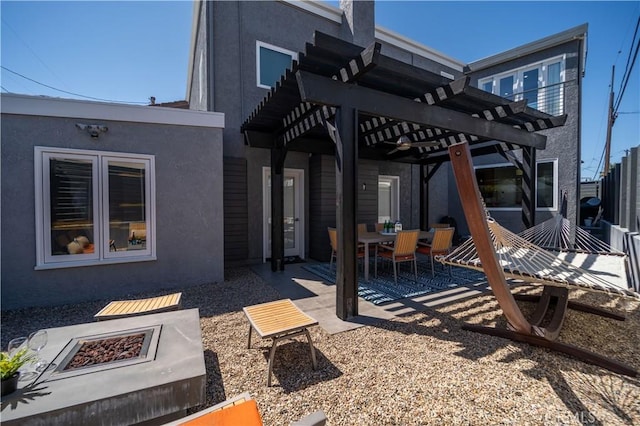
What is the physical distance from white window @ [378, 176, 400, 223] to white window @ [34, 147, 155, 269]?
628 centimetres

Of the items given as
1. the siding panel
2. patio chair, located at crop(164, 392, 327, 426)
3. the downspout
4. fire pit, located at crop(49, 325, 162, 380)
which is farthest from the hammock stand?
the downspout

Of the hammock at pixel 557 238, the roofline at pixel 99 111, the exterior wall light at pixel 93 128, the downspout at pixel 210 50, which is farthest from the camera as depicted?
the downspout at pixel 210 50

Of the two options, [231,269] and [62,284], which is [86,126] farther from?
[231,269]

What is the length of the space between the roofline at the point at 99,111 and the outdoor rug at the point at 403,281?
3.56 meters

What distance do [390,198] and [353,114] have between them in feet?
19.3

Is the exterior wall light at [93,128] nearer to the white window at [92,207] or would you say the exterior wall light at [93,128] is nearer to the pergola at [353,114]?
the white window at [92,207]

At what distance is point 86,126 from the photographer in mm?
3963

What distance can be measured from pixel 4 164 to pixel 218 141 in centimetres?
273

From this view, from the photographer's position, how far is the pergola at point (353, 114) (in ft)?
9.88

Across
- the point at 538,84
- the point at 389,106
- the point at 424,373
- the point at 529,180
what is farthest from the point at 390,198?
the point at 424,373

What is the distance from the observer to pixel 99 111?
4039 millimetres

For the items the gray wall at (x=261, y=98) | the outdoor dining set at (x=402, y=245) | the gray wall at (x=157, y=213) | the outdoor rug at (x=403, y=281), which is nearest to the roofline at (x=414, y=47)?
the gray wall at (x=261, y=98)

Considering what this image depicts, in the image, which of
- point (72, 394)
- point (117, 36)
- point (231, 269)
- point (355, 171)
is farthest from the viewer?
point (117, 36)

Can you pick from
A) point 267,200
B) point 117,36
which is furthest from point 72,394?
point 117,36
